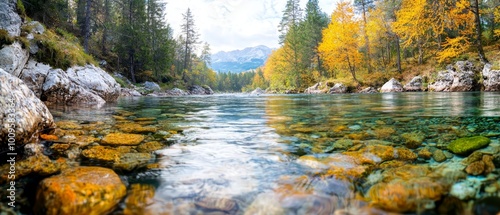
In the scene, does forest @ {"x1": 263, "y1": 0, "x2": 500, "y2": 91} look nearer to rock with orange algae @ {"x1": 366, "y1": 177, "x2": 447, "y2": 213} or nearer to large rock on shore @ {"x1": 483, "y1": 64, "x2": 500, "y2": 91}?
large rock on shore @ {"x1": 483, "y1": 64, "x2": 500, "y2": 91}

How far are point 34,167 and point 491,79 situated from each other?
19.1 m

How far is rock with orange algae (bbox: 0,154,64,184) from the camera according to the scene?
2.10 meters

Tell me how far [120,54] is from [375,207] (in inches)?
1196

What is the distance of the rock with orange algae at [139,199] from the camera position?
5.25ft

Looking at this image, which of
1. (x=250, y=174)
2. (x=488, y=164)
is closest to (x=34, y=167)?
(x=250, y=174)

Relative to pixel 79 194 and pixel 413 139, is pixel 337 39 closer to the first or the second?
pixel 413 139

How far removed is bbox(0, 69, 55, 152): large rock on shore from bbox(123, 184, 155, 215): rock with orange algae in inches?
69.9

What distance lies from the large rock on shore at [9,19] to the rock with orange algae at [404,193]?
418 inches

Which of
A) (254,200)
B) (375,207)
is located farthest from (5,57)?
(375,207)

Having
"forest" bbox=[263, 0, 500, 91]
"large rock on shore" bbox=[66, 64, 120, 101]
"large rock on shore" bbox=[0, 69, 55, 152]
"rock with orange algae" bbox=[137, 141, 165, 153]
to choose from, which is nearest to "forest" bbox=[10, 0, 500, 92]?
"forest" bbox=[263, 0, 500, 91]

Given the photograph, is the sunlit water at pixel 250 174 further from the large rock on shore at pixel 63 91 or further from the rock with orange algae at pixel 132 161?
the large rock on shore at pixel 63 91

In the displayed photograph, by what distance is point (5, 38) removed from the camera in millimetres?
7465

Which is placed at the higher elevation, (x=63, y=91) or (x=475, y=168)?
(x=63, y=91)

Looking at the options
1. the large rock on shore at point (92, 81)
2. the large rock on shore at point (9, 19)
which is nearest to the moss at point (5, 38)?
the large rock on shore at point (9, 19)
